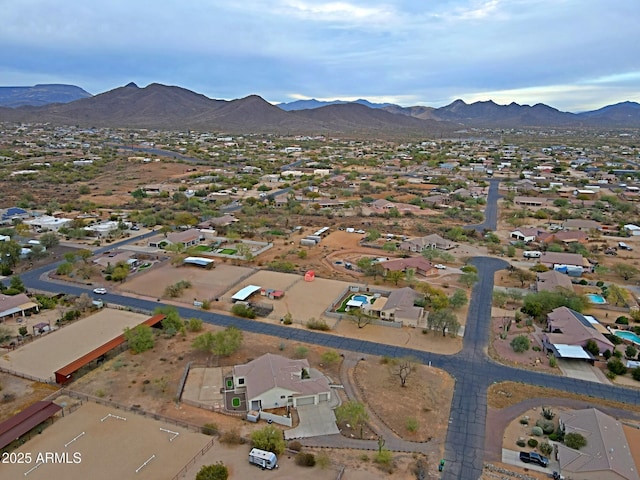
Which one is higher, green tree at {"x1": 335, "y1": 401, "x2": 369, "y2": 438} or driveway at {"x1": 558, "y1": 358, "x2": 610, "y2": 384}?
green tree at {"x1": 335, "y1": 401, "x2": 369, "y2": 438}

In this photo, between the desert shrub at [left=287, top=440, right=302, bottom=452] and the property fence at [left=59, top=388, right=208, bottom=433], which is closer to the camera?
the desert shrub at [left=287, top=440, right=302, bottom=452]

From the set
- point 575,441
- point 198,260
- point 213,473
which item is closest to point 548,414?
point 575,441

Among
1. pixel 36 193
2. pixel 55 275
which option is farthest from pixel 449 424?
pixel 36 193

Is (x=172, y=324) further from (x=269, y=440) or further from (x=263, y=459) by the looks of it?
(x=263, y=459)

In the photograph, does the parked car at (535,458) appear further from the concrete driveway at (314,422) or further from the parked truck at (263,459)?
the parked truck at (263,459)

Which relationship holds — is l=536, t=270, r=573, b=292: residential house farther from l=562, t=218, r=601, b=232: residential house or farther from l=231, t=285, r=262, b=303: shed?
l=231, t=285, r=262, b=303: shed

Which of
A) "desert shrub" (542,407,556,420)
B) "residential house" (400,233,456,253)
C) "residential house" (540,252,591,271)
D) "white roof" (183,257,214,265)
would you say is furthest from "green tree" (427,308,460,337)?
"white roof" (183,257,214,265)

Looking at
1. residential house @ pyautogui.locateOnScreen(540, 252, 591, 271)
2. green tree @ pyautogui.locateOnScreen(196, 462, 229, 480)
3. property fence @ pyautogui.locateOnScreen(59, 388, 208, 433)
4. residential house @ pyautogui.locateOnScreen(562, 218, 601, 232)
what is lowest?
property fence @ pyautogui.locateOnScreen(59, 388, 208, 433)

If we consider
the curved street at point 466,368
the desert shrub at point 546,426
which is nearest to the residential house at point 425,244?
the curved street at point 466,368

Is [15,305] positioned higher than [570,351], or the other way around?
[15,305]
